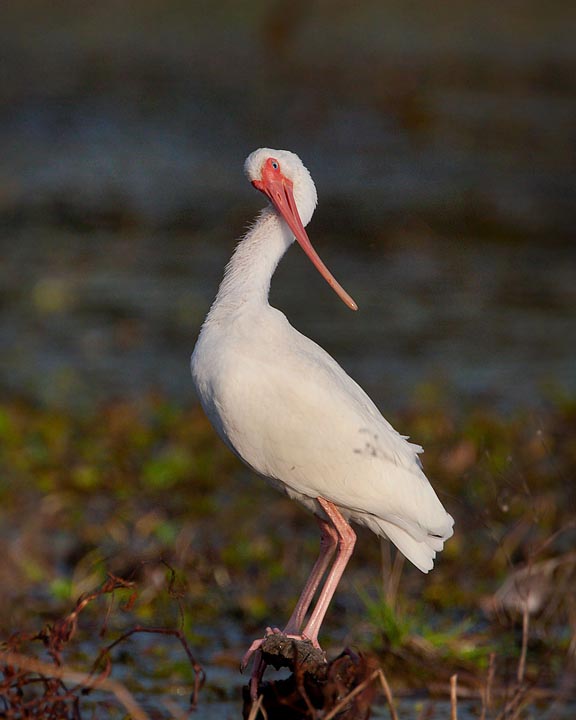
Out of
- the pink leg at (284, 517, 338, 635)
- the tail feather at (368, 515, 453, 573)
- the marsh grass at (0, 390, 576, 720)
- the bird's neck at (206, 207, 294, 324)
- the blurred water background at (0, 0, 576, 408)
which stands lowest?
the blurred water background at (0, 0, 576, 408)

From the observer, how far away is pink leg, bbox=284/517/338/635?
15.9 ft

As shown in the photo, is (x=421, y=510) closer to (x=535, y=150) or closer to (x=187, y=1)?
(x=535, y=150)

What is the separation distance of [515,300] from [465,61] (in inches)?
435

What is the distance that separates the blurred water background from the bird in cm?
536

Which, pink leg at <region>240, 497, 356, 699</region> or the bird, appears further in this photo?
pink leg at <region>240, 497, 356, 699</region>

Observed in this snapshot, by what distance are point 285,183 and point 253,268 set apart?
322 millimetres

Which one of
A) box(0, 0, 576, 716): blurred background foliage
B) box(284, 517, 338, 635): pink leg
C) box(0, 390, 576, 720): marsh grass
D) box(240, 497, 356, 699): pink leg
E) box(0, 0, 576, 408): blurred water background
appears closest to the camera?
box(240, 497, 356, 699): pink leg

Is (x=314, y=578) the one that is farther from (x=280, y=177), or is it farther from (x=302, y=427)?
(x=280, y=177)

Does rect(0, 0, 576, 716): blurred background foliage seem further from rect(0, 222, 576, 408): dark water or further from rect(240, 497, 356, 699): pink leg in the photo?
rect(240, 497, 356, 699): pink leg

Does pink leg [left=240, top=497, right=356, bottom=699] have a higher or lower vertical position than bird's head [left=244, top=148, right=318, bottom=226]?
lower

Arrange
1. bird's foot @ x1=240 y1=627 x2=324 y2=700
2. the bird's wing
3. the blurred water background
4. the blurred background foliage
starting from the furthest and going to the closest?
the blurred water background, the blurred background foliage, the bird's wing, bird's foot @ x1=240 y1=627 x2=324 y2=700

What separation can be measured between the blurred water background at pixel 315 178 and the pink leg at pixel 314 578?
16.5 ft

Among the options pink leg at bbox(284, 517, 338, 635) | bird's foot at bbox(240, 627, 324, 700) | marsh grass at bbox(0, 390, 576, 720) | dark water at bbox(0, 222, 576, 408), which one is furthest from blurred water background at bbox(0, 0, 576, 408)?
bird's foot at bbox(240, 627, 324, 700)

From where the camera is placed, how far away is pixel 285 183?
4.95 meters
